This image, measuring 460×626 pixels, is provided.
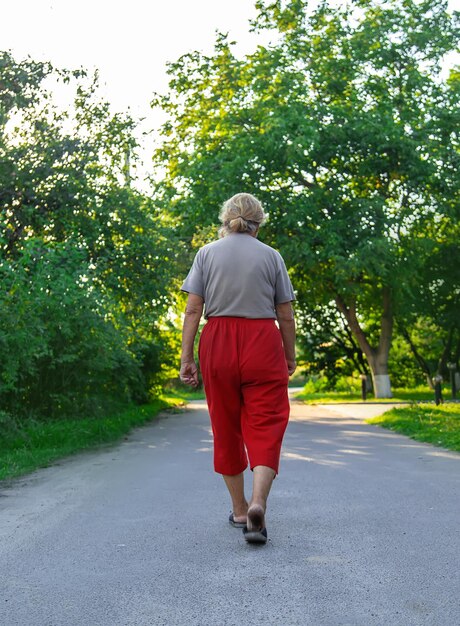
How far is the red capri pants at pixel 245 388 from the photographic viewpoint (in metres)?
5.19

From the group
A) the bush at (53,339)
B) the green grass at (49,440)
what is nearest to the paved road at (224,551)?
the green grass at (49,440)

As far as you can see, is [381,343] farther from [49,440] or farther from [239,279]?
[239,279]

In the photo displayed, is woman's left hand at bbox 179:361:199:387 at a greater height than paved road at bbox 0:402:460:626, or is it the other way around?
woman's left hand at bbox 179:361:199:387

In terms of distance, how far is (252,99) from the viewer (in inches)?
1025

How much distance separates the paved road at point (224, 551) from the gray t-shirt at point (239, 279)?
142cm

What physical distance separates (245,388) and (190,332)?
0.53 meters

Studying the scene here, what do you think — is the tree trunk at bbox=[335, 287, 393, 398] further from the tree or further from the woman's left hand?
the woman's left hand

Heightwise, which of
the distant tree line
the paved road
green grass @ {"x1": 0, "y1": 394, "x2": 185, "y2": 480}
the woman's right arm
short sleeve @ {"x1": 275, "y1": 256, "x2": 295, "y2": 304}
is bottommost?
the paved road

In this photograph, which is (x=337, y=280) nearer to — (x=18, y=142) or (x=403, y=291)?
(x=403, y=291)

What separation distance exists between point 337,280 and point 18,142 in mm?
10631

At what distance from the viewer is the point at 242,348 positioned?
17.2ft

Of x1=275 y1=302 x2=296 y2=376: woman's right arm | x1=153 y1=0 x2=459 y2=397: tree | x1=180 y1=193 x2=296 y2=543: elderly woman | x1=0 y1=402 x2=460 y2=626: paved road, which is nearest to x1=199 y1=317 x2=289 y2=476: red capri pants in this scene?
x1=180 y1=193 x2=296 y2=543: elderly woman

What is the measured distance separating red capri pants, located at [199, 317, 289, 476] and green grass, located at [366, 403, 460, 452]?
5994mm

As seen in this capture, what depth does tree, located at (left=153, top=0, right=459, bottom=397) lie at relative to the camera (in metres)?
23.6
